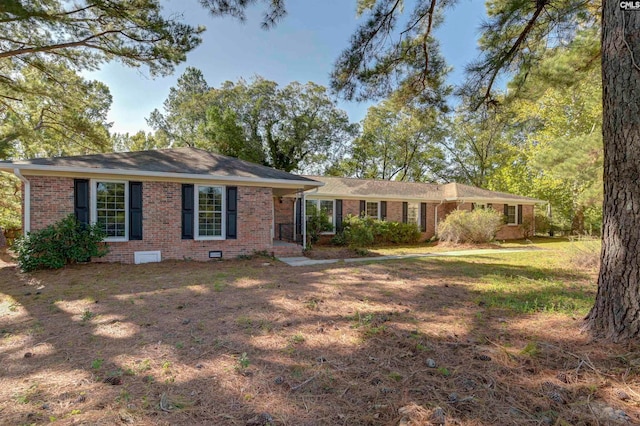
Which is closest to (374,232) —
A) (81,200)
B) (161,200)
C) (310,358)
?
(161,200)

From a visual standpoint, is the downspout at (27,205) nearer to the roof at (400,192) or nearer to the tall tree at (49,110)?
the tall tree at (49,110)

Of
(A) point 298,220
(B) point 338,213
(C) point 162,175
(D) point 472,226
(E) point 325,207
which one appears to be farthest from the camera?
(B) point 338,213

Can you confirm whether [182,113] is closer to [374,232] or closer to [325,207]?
[325,207]

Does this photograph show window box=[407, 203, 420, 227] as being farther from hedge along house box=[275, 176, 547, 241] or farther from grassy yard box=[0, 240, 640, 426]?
grassy yard box=[0, 240, 640, 426]

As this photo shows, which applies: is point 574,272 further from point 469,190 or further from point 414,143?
point 414,143

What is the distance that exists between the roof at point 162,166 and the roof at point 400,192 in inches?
180

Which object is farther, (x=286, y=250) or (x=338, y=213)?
(x=338, y=213)

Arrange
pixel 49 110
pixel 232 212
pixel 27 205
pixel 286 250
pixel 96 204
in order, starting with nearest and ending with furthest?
pixel 27 205 < pixel 96 204 < pixel 232 212 < pixel 286 250 < pixel 49 110

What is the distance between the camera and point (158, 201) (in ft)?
29.2

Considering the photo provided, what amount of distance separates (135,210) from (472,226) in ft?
45.2

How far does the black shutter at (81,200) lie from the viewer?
820 cm

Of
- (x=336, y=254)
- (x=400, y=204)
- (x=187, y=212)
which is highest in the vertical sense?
(x=400, y=204)

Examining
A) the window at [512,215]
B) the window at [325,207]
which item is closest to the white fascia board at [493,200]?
the window at [512,215]

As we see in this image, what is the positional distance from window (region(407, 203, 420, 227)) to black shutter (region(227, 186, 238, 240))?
1044 cm
